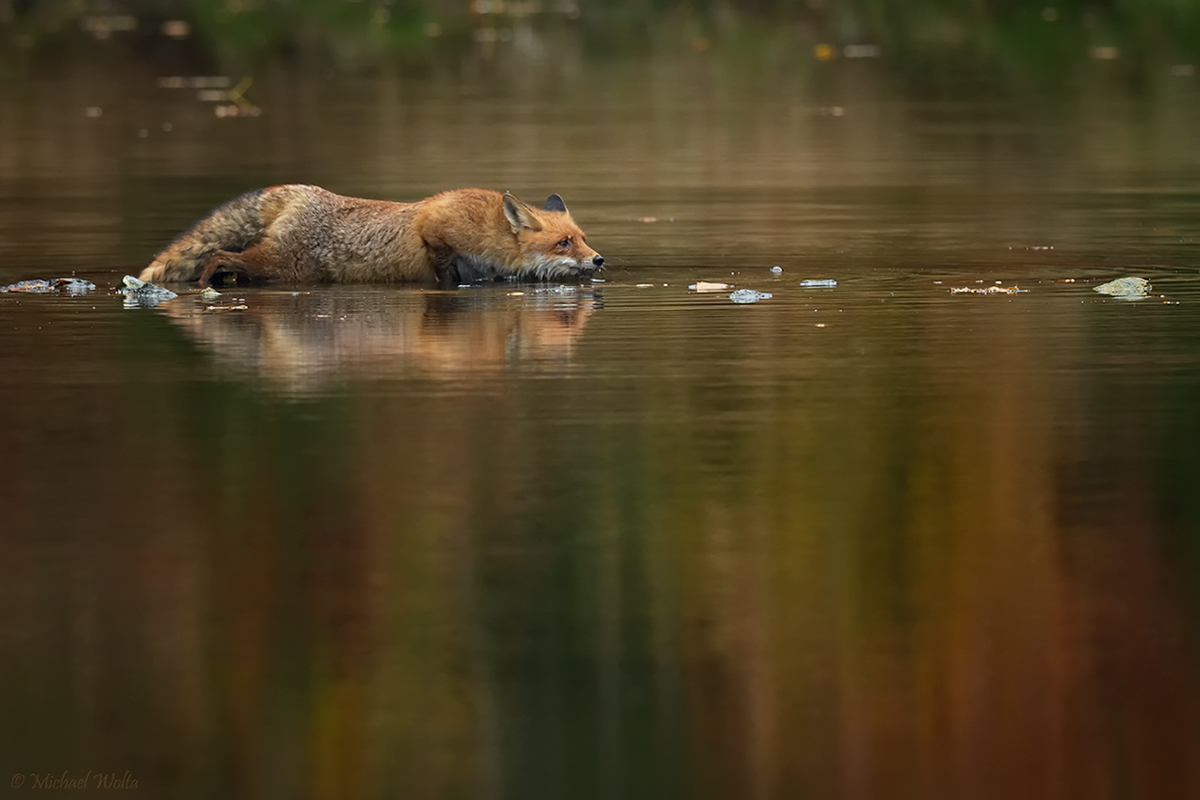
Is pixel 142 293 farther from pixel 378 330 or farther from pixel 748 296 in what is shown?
pixel 748 296

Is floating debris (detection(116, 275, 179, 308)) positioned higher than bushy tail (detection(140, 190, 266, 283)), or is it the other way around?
bushy tail (detection(140, 190, 266, 283))

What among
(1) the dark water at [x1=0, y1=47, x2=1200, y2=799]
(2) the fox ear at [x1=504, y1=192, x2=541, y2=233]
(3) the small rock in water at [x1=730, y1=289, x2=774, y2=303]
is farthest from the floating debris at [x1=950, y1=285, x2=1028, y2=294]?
(2) the fox ear at [x1=504, y1=192, x2=541, y2=233]

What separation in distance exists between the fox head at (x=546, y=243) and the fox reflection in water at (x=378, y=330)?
1.07 ft

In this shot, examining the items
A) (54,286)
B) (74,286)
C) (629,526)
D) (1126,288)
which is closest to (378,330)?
(74,286)

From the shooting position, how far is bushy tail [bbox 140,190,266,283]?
14992 millimetres

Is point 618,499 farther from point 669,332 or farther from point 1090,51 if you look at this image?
point 1090,51

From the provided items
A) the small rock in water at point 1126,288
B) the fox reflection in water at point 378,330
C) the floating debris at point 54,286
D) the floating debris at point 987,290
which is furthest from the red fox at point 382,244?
the small rock in water at point 1126,288

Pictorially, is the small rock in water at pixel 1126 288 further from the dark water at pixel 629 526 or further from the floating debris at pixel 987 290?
the floating debris at pixel 987 290

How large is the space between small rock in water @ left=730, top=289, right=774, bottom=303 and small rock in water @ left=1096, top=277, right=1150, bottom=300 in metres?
1.86

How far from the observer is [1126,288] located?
1347cm

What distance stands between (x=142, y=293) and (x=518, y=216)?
233cm

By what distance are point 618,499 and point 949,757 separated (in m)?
2.70

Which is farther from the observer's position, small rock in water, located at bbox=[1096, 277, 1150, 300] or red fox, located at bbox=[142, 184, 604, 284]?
red fox, located at bbox=[142, 184, 604, 284]

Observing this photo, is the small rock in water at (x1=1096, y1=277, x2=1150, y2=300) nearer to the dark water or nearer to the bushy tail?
the dark water
